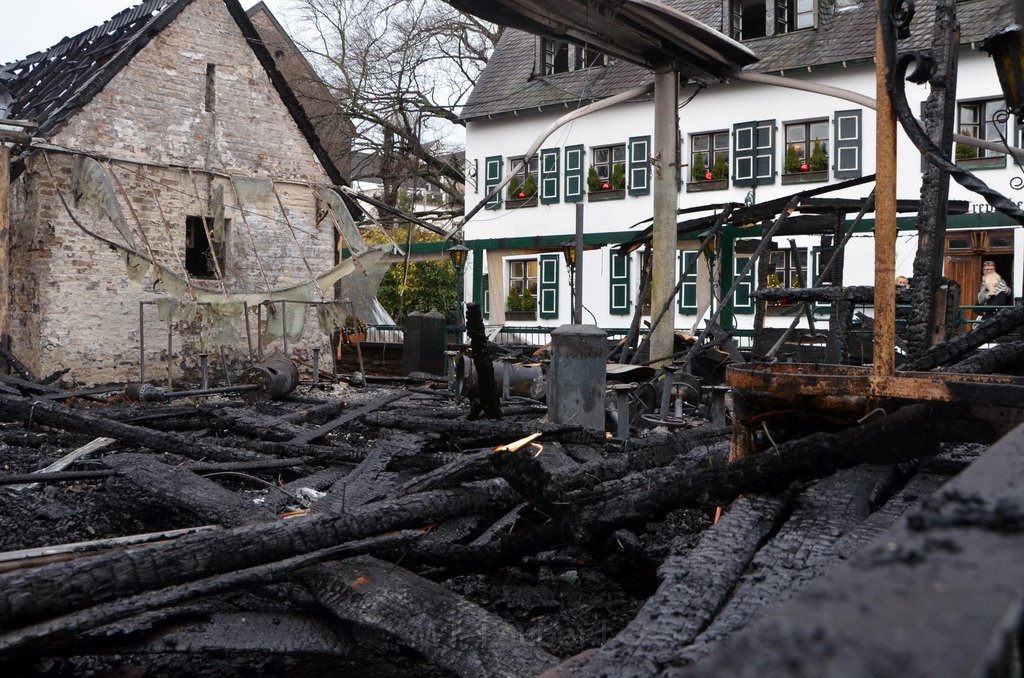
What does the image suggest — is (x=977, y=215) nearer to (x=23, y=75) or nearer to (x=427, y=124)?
(x=427, y=124)

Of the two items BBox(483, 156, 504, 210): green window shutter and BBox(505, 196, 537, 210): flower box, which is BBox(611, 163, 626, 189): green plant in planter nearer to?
BBox(505, 196, 537, 210): flower box

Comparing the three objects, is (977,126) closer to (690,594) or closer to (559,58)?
(559,58)

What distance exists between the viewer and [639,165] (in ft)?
88.4

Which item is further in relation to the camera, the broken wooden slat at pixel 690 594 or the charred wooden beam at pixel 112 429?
the charred wooden beam at pixel 112 429

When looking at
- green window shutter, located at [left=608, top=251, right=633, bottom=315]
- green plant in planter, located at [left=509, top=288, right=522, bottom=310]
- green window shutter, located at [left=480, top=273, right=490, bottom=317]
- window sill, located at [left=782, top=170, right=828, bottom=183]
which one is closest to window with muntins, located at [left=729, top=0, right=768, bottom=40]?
window sill, located at [left=782, top=170, right=828, bottom=183]

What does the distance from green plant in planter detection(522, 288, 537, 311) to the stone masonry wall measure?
31.9 feet

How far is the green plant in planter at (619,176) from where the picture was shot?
2725 cm

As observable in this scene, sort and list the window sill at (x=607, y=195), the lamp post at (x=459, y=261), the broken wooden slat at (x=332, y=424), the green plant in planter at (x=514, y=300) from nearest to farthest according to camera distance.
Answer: the broken wooden slat at (x=332, y=424), the lamp post at (x=459, y=261), the window sill at (x=607, y=195), the green plant in planter at (x=514, y=300)

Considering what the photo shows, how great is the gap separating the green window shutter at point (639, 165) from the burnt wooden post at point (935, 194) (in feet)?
67.4

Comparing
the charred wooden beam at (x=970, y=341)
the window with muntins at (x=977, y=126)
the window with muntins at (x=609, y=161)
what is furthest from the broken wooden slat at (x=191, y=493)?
the window with muntins at (x=609, y=161)

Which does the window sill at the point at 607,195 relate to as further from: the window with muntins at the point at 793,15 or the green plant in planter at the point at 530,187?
the window with muntins at the point at 793,15

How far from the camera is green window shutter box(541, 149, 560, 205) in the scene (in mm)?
28578

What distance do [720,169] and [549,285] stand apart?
20.4 feet

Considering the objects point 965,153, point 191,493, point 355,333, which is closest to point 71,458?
point 191,493
